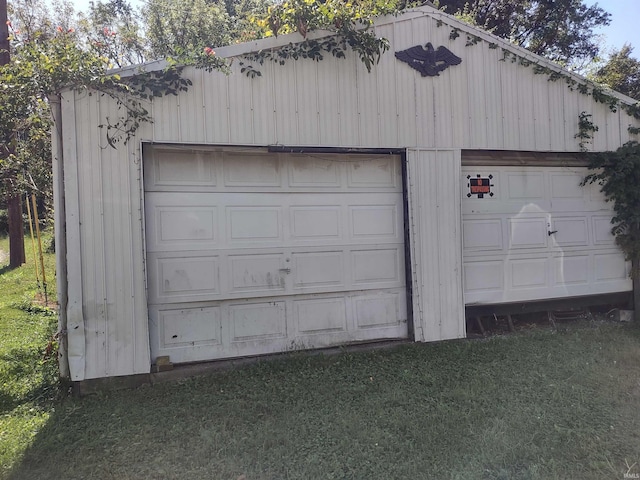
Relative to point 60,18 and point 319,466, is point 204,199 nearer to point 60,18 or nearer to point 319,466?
point 319,466

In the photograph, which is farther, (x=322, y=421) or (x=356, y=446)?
(x=322, y=421)

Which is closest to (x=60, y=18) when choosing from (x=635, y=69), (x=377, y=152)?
(x=377, y=152)

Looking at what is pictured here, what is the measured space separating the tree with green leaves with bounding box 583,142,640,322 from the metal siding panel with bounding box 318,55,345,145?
3650 mm

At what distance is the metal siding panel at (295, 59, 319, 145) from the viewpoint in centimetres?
448

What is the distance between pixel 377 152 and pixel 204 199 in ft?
6.60

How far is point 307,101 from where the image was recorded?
14.8 feet

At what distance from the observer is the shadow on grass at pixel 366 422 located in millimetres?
2742

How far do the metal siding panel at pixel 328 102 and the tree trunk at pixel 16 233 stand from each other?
386 inches

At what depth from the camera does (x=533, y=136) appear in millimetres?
5258

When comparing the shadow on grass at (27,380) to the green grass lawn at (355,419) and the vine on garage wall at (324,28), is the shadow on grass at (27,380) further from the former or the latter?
the vine on garage wall at (324,28)

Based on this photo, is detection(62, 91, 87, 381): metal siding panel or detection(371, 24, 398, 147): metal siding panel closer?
detection(62, 91, 87, 381): metal siding panel

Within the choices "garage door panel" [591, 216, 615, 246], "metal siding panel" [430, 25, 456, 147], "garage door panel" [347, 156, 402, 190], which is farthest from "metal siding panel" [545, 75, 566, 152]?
"garage door panel" [347, 156, 402, 190]

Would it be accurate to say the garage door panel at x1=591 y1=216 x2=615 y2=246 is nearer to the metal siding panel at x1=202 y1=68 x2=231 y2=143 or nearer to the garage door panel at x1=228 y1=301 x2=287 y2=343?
the garage door panel at x1=228 y1=301 x2=287 y2=343

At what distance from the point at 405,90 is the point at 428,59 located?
1.64 feet
